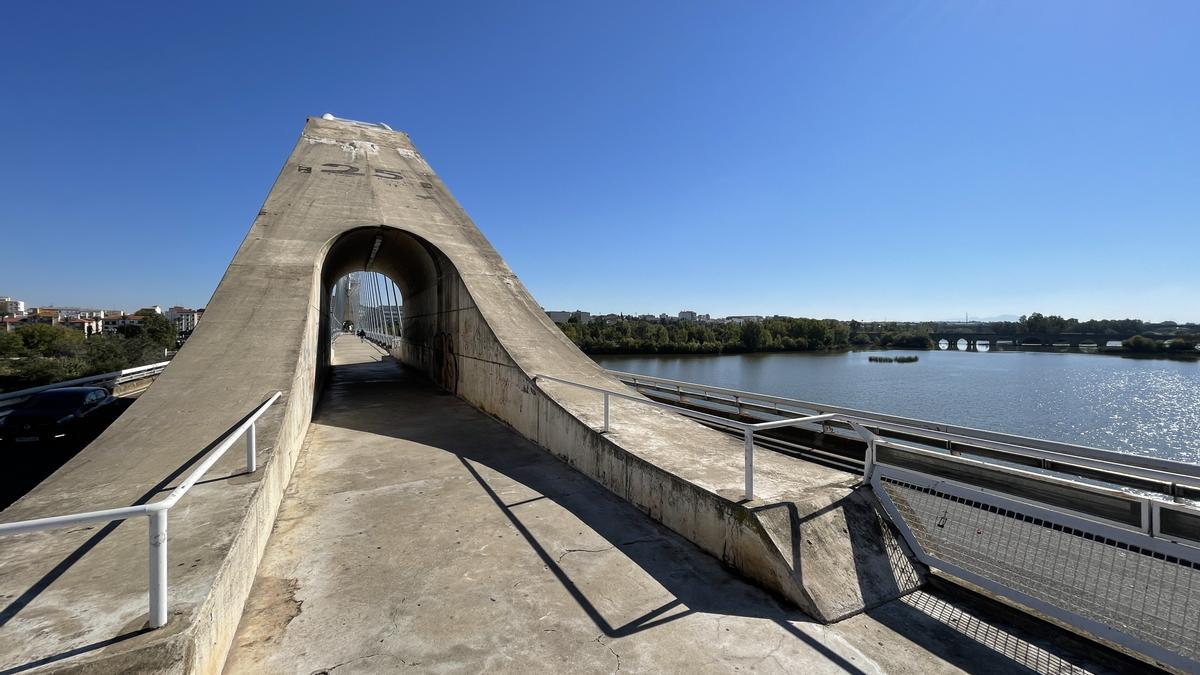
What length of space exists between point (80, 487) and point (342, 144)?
51.2ft

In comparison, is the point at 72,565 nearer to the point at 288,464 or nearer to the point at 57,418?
the point at 288,464

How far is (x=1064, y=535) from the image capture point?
3469 millimetres

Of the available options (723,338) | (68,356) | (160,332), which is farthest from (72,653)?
(723,338)

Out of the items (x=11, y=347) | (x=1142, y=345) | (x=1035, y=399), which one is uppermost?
(x=1142, y=345)

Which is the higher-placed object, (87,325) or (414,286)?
(414,286)

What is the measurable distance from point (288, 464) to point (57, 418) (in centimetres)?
652

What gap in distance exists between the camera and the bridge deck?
3156 mm

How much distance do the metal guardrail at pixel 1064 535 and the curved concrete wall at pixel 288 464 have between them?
41cm

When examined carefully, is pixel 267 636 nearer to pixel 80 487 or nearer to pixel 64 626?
pixel 64 626

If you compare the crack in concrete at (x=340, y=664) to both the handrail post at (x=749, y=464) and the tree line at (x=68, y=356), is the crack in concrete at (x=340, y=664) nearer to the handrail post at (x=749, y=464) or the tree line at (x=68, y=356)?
the handrail post at (x=749, y=464)

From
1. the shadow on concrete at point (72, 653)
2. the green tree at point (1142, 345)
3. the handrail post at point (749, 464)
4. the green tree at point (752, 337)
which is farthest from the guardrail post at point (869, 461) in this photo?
the green tree at point (1142, 345)

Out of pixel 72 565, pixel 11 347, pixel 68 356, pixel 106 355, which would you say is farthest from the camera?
pixel 11 347

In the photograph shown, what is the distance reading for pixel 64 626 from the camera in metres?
2.59

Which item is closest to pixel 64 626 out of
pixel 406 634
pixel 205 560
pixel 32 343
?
pixel 205 560
